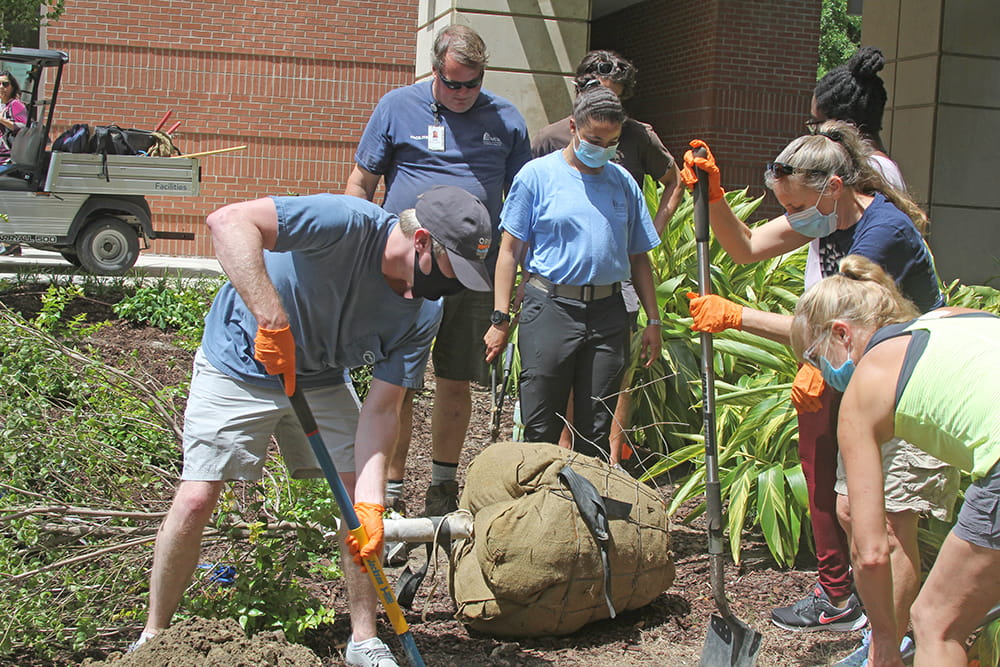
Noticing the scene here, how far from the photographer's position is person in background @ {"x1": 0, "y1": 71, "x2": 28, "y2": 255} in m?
10.9

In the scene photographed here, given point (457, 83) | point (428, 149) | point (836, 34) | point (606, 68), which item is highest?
point (836, 34)

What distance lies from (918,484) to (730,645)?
88 cm

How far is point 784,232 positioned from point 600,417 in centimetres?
118

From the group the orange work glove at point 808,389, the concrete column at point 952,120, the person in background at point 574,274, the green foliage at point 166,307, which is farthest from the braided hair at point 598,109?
the concrete column at point 952,120

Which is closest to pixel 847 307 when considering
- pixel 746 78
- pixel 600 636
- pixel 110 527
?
pixel 600 636

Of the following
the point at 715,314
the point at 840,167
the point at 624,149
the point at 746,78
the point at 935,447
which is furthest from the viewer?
the point at 746,78

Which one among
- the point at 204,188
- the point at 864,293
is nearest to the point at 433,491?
the point at 864,293

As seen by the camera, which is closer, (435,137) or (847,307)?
(847,307)

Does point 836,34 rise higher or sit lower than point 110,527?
higher

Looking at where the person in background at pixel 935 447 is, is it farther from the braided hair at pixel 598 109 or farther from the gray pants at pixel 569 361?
the braided hair at pixel 598 109

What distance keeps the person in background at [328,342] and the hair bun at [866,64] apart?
2.21 m

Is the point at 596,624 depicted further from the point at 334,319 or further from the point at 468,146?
the point at 468,146

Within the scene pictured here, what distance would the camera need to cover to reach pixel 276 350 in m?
2.89

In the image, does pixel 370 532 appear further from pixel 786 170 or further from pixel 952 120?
pixel 952 120
